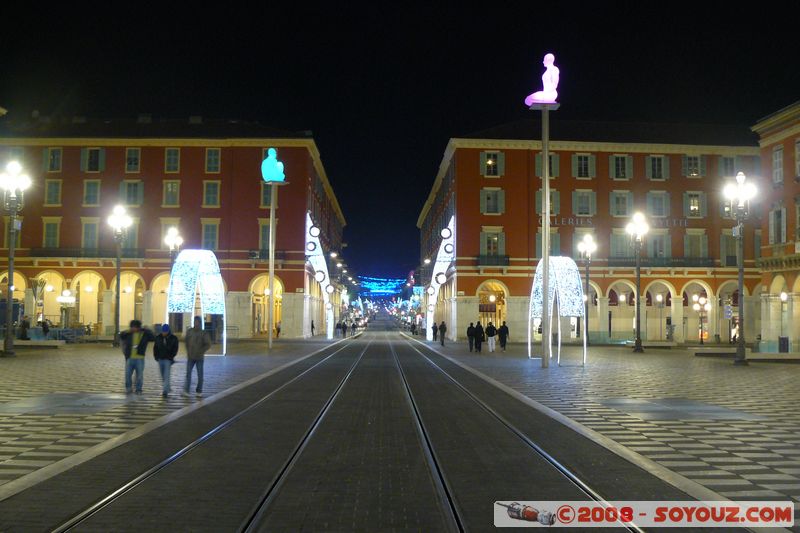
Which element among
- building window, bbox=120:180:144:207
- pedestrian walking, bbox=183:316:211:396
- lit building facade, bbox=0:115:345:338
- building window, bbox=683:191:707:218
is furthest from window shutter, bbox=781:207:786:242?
building window, bbox=120:180:144:207

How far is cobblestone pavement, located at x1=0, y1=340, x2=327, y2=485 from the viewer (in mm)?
10891

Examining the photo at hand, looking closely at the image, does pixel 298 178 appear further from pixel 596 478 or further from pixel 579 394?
pixel 596 478

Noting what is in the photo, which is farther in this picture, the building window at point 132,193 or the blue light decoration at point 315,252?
the building window at point 132,193

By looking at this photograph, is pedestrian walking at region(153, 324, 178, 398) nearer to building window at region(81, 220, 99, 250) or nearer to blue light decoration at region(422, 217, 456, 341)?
blue light decoration at region(422, 217, 456, 341)

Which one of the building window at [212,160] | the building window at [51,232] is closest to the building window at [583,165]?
the building window at [212,160]

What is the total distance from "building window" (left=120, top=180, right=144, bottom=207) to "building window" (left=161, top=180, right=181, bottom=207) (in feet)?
6.13

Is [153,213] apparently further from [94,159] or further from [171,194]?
[94,159]

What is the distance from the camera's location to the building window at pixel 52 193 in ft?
204

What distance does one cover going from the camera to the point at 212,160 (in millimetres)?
62656

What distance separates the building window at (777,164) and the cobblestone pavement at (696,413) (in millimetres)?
17508

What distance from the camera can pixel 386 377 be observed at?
24.7m

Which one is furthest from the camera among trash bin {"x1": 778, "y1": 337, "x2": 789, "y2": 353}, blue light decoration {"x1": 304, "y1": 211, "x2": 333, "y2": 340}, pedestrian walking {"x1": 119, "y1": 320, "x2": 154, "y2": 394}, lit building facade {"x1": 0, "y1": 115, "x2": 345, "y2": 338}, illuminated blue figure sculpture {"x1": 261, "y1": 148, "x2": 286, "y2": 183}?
Result: lit building facade {"x1": 0, "y1": 115, "x2": 345, "y2": 338}

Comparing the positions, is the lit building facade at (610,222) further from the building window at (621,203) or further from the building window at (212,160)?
the building window at (212,160)

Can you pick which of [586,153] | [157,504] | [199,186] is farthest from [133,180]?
[157,504]
